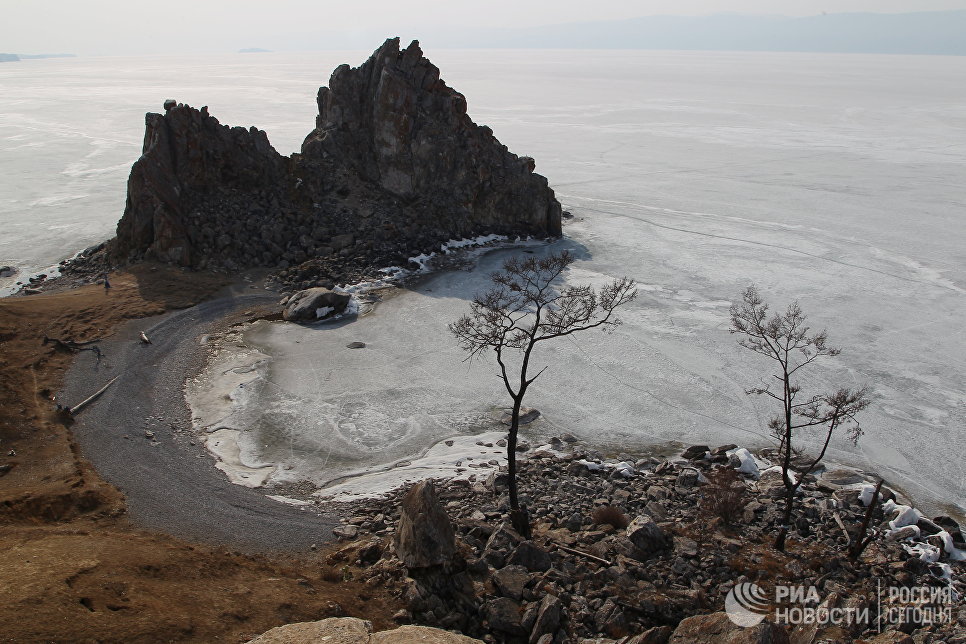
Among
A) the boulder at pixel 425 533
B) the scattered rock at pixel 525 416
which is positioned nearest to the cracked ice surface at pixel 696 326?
the scattered rock at pixel 525 416

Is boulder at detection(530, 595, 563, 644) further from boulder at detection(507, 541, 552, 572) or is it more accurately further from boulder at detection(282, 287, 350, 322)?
boulder at detection(282, 287, 350, 322)

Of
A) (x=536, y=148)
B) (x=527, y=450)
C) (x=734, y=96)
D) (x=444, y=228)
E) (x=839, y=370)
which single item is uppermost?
(x=734, y=96)

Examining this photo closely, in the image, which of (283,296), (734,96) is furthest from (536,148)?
(734,96)

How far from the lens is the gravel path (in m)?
16.2

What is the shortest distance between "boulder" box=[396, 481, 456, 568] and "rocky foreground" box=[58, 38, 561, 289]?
2008cm

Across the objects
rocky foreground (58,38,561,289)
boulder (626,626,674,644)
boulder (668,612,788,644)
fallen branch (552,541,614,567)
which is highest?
rocky foreground (58,38,561,289)

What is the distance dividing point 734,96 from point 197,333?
99.2 m

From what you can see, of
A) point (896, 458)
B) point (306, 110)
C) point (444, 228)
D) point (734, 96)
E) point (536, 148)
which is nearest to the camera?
point (896, 458)

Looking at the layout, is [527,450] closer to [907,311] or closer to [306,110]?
[907,311]

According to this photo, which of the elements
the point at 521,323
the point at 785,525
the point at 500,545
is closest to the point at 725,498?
the point at 785,525

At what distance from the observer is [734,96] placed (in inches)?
4151

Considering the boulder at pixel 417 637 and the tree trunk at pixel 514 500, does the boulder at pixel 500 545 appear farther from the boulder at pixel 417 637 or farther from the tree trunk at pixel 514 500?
the boulder at pixel 417 637

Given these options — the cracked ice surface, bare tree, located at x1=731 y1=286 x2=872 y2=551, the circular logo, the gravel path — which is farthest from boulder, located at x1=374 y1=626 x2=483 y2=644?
the cracked ice surface

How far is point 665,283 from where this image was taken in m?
33.5
